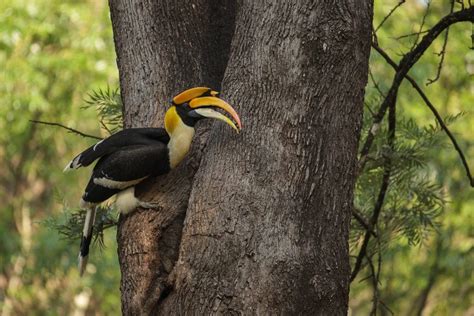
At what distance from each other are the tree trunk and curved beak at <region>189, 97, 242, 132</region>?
45mm

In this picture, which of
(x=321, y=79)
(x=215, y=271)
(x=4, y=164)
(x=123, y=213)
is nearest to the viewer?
(x=215, y=271)

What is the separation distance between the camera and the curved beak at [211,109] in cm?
299

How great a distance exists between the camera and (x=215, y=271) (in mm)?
2814

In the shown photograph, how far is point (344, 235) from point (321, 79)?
49 cm

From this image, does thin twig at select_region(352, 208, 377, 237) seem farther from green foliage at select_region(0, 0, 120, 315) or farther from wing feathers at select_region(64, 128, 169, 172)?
green foliage at select_region(0, 0, 120, 315)

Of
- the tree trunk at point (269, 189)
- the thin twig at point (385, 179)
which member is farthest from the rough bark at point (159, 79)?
the thin twig at point (385, 179)

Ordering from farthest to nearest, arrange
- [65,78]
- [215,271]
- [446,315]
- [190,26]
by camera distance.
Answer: [446,315]
[65,78]
[190,26]
[215,271]

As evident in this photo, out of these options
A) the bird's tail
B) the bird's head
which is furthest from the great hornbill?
the bird's tail

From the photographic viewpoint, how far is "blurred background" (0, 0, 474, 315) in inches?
387

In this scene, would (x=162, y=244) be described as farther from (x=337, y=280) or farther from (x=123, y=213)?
(x=337, y=280)

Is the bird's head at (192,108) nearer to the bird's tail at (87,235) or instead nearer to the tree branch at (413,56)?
the bird's tail at (87,235)

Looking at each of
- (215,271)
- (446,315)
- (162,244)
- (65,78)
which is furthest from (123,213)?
(446,315)

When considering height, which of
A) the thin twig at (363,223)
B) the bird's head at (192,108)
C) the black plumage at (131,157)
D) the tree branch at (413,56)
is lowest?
the black plumage at (131,157)

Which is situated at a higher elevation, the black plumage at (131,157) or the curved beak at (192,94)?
the curved beak at (192,94)
